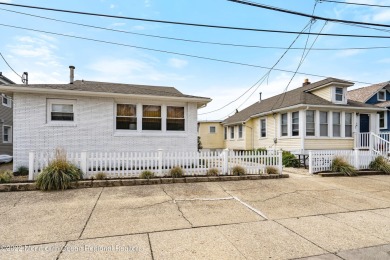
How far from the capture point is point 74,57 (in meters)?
13.5

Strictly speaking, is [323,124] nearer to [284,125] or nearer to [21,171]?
[284,125]

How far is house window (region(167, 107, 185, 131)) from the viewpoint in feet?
37.8

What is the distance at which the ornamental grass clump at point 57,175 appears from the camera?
6824mm

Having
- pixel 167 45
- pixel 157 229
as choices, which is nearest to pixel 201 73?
pixel 167 45

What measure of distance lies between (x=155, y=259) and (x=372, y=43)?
47.4 ft

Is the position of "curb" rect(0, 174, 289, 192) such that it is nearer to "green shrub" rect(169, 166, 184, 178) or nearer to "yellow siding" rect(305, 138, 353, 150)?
"green shrub" rect(169, 166, 184, 178)

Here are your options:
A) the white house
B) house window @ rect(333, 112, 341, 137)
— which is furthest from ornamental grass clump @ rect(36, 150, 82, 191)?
house window @ rect(333, 112, 341, 137)

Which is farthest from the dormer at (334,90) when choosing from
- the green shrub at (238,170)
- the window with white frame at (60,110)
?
the window with white frame at (60,110)

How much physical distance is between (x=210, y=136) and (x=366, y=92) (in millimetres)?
15218

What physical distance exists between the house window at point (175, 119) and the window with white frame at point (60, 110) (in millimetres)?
4304

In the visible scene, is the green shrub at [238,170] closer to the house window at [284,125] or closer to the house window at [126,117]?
the house window at [126,117]

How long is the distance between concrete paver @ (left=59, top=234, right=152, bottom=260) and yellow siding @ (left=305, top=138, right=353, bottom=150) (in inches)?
509

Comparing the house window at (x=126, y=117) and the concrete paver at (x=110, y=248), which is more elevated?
the house window at (x=126, y=117)

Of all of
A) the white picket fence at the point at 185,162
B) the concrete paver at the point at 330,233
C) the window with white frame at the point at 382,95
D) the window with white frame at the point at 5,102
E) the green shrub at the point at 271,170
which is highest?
the window with white frame at the point at 382,95
